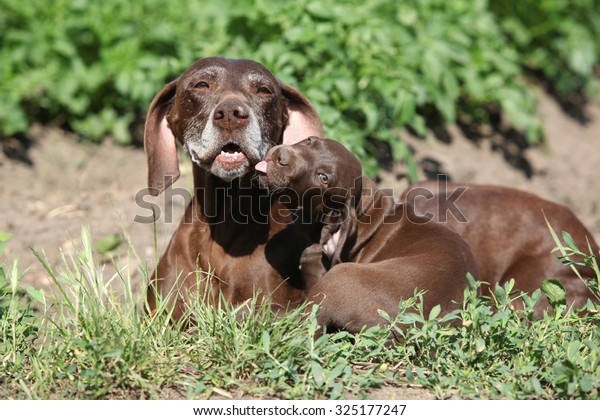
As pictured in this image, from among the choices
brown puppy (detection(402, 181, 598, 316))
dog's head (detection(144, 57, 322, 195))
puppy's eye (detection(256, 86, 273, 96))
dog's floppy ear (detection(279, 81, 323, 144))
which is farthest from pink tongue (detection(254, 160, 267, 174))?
brown puppy (detection(402, 181, 598, 316))

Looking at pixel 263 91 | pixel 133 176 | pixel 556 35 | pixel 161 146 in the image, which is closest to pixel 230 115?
pixel 263 91

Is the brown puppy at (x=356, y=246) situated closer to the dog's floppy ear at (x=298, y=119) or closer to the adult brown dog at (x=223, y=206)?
the adult brown dog at (x=223, y=206)

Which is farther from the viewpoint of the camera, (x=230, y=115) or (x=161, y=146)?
(x=161, y=146)

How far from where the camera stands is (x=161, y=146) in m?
5.68

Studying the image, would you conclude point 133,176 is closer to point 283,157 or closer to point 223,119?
point 223,119

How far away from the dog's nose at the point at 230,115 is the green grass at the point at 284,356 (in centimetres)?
108

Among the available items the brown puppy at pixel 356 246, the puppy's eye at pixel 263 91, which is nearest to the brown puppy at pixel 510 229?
the brown puppy at pixel 356 246

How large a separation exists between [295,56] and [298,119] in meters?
1.25

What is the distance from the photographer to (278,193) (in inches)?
201

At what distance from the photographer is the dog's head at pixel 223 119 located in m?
5.03

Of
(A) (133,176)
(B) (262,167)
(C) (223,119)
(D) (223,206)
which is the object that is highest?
(C) (223,119)

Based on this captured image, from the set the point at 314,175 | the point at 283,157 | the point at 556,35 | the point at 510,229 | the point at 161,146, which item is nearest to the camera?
the point at 283,157

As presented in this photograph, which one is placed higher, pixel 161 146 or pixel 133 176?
pixel 161 146

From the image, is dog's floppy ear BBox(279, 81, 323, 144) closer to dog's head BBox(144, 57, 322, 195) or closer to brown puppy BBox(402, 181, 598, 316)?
dog's head BBox(144, 57, 322, 195)
